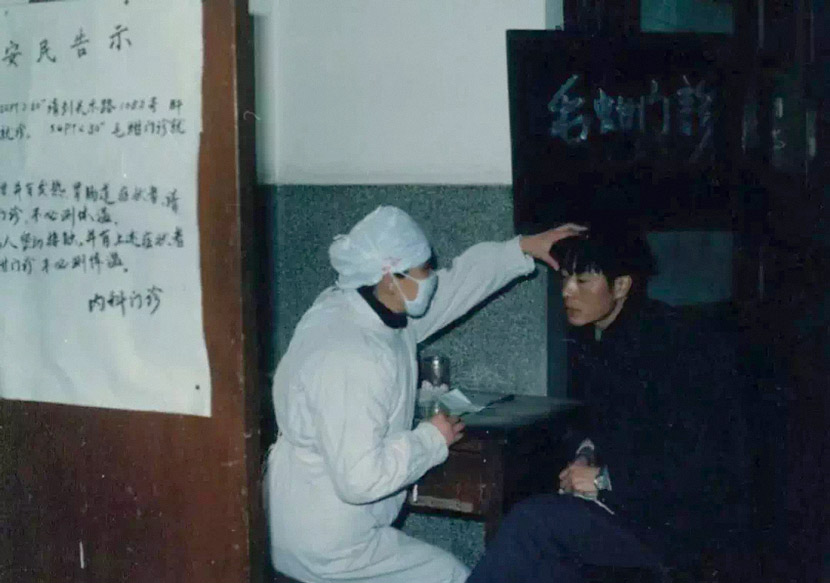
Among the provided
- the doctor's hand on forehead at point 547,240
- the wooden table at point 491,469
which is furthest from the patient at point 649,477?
the doctor's hand on forehead at point 547,240

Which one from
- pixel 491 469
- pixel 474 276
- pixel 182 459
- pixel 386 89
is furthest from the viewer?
pixel 386 89

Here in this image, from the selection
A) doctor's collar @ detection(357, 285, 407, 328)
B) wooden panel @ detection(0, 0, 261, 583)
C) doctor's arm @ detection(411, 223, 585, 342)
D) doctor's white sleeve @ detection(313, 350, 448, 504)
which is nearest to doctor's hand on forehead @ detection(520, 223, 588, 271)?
doctor's arm @ detection(411, 223, 585, 342)

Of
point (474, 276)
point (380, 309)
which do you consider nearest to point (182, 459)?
point (380, 309)

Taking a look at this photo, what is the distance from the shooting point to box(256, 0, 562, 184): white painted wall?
10.5 ft

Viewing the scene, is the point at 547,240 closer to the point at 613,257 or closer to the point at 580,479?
the point at 613,257

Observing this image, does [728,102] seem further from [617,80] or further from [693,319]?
[693,319]

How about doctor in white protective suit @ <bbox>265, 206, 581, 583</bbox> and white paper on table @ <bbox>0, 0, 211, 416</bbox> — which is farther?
doctor in white protective suit @ <bbox>265, 206, 581, 583</bbox>

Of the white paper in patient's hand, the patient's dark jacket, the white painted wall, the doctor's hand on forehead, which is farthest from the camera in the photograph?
the white painted wall

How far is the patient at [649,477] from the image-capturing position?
7.69 ft

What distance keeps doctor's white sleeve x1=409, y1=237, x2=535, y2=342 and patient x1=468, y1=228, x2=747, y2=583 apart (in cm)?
48

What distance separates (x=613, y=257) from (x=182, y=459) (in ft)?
4.77

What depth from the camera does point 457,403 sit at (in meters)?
3.01

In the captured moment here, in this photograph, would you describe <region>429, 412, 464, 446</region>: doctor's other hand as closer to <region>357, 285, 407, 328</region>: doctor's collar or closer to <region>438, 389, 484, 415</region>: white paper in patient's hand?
<region>357, 285, 407, 328</region>: doctor's collar

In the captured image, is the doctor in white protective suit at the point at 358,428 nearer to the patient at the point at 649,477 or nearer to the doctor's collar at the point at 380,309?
the doctor's collar at the point at 380,309
